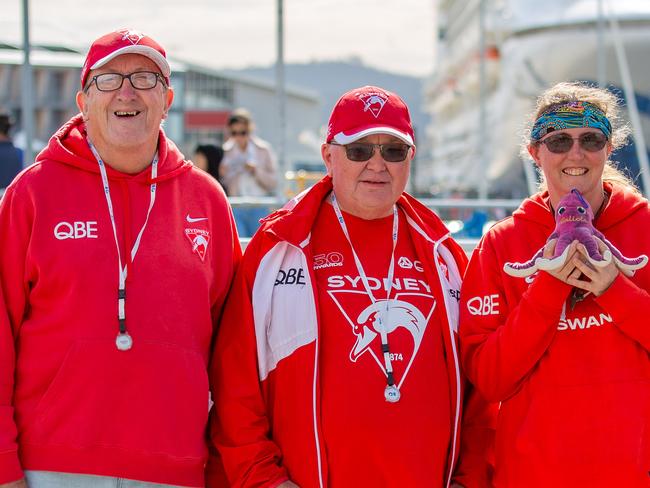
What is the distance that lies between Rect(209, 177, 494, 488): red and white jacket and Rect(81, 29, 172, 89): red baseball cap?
0.76 m

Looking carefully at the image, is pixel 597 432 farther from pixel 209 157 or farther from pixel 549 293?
pixel 209 157

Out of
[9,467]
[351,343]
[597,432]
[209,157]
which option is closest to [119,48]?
[351,343]

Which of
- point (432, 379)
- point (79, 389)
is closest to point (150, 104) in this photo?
point (79, 389)

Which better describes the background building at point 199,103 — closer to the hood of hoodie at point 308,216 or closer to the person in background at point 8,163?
the person in background at point 8,163

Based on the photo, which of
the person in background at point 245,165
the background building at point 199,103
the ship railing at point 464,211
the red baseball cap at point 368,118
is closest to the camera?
the red baseball cap at point 368,118

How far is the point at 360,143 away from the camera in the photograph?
3439mm

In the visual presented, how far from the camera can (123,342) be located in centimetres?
314

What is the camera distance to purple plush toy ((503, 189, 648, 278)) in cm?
301

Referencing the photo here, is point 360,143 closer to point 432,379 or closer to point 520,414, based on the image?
point 432,379

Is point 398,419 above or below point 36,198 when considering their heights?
below

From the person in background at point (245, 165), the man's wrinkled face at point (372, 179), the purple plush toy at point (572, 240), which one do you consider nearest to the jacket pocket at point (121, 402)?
the man's wrinkled face at point (372, 179)

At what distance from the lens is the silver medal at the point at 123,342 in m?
3.14

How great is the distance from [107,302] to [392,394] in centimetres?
104

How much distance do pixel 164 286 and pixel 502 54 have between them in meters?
25.1
